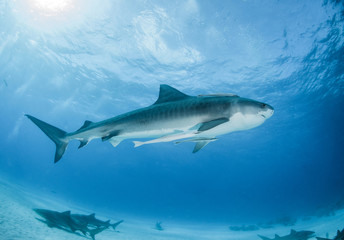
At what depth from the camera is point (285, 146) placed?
39250 mm

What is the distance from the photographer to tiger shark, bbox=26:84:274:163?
304cm

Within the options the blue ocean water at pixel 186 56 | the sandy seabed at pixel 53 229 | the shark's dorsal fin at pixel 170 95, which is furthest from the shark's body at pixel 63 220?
the blue ocean water at pixel 186 56

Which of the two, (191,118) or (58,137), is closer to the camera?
(191,118)

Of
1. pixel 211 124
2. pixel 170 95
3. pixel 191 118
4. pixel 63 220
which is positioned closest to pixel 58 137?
pixel 170 95

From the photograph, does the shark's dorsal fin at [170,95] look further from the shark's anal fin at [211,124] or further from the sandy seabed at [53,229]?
the sandy seabed at [53,229]

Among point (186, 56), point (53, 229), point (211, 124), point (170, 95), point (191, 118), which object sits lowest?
point (53, 229)

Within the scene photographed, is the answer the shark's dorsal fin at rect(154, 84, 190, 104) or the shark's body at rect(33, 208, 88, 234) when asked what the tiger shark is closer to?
the shark's dorsal fin at rect(154, 84, 190, 104)

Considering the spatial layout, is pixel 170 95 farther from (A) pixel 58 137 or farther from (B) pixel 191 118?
(A) pixel 58 137

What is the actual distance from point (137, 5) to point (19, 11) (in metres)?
11.9

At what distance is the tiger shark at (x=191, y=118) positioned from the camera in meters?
3.04

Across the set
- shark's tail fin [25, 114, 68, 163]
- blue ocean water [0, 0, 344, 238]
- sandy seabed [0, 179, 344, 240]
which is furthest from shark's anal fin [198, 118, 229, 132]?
blue ocean water [0, 0, 344, 238]

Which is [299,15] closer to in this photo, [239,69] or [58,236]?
[239,69]

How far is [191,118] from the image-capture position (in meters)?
3.29

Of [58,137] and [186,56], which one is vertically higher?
[186,56]
